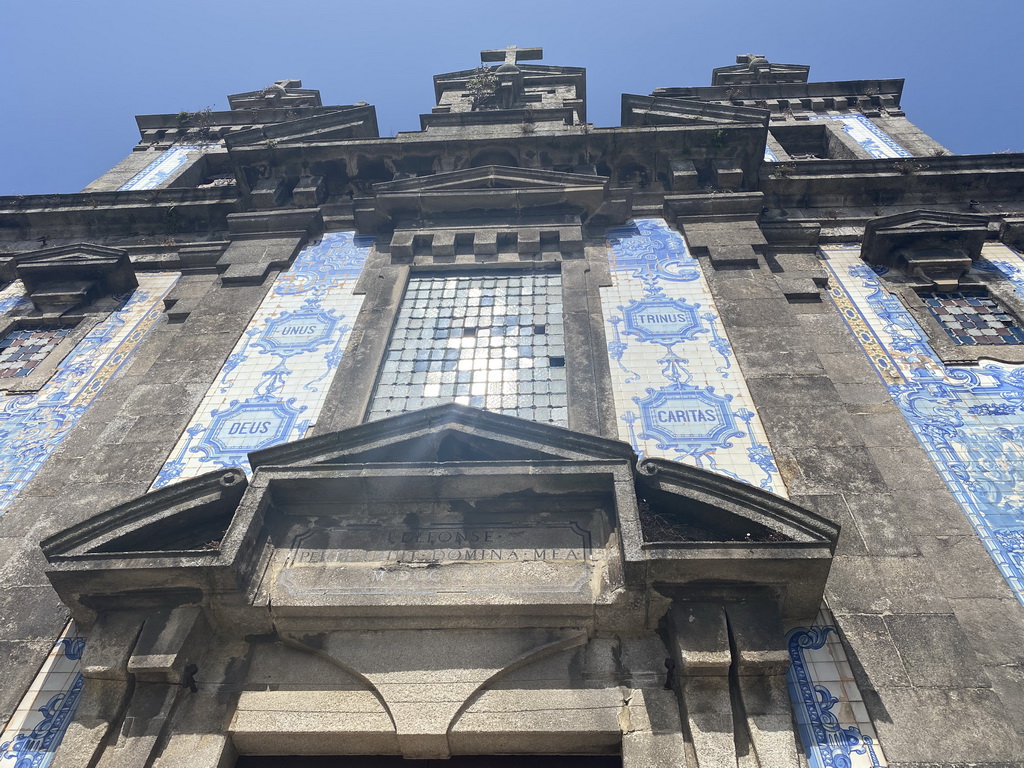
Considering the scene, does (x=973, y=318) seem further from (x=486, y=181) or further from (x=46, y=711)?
(x=46, y=711)

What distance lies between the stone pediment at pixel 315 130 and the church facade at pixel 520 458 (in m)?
0.11

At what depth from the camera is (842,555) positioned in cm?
664

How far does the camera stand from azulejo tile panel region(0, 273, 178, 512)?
8.66m

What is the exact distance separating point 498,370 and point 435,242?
364 centimetres

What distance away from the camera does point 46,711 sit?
598 centimetres

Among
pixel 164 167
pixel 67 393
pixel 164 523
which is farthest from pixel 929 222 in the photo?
pixel 164 167

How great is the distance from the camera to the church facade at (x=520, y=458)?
5.71m

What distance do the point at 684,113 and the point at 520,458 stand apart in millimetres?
11890

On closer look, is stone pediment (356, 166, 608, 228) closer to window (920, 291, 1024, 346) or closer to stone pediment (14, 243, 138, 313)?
stone pediment (14, 243, 138, 313)

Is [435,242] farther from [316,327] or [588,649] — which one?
[588,649]

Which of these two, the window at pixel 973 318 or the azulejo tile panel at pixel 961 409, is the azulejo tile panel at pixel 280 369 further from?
the window at pixel 973 318

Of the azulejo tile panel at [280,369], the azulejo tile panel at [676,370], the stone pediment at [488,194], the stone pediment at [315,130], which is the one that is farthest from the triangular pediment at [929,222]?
the stone pediment at [315,130]

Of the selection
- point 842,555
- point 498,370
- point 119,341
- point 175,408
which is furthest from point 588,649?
point 119,341

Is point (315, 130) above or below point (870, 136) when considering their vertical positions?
above
